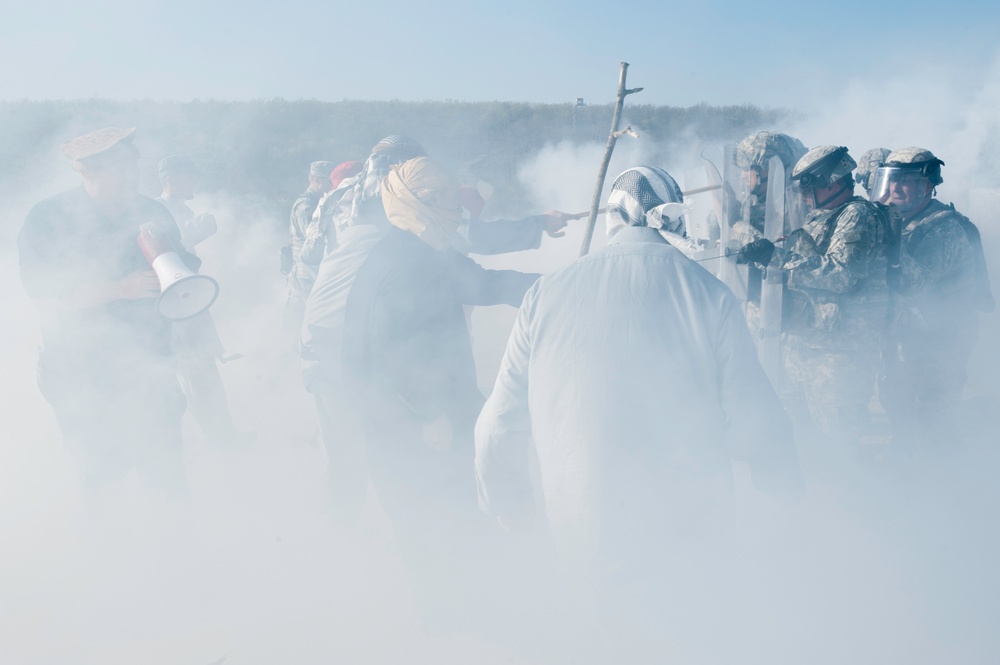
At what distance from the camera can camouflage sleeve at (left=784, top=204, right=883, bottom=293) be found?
3402 millimetres

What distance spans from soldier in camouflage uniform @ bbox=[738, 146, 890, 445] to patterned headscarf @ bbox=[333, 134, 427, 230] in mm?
1854

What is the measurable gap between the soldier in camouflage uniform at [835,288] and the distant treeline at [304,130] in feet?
39.5

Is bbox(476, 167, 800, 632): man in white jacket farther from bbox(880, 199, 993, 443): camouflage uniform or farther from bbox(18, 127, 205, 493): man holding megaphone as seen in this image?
bbox(880, 199, 993, 443): camouflage uniform

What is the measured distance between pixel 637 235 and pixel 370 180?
2.14m

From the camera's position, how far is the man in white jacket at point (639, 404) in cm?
170

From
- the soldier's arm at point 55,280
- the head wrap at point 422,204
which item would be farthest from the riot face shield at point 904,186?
the soldier's arm at point 55,280

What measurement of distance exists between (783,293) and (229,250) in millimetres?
9677

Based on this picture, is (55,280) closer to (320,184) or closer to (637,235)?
(637,235)

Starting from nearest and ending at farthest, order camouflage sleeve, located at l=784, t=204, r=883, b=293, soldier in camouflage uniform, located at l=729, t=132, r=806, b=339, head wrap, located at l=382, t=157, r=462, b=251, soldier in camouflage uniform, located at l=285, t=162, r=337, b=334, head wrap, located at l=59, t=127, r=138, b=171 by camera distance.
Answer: head wrap, located at l=382, t=157, r=462, b=251
head wrap, located at l=59, t=127, r=138, b=171
camouflage sleeve, located at l=784, t=204, r=883, b=293
soldier in camouflage uniform, located at l=729, t=132, r=806, b=339
soldier in camouflage uniform, located at l=285, t=162, r=337, b=334

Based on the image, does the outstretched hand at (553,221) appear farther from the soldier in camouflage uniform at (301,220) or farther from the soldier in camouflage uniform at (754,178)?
the soldier in camouflage uniform at (301,220)

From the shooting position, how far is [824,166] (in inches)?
138

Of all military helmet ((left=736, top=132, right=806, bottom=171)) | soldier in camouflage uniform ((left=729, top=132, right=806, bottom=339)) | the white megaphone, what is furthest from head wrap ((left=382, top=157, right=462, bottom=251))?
military helmet ((left=736, top=132, right=806, bottom=171))

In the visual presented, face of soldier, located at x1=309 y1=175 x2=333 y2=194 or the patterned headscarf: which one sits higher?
the patterned headscarf

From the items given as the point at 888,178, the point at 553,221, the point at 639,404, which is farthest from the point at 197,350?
the point at 888,178
